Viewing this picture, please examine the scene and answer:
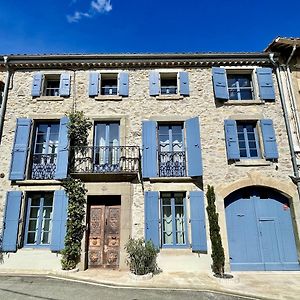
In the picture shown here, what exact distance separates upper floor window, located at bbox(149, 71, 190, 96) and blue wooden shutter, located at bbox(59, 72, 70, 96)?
3259 millimetres

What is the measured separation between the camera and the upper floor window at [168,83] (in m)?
9.84

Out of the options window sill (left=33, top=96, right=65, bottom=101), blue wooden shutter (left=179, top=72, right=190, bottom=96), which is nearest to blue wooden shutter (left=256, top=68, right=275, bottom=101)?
blue wooden shutter (left=179, top=72, right=190, bottom=96)

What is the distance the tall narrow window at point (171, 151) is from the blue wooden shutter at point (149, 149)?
0.34 metres

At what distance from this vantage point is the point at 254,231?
28.1ft

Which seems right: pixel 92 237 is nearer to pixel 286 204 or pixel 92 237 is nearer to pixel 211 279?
pixel 211 279

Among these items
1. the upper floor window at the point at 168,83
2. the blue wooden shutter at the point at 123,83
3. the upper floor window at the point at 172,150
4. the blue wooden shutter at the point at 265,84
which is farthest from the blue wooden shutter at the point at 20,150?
the blue wooden shutter at the point at 265,84

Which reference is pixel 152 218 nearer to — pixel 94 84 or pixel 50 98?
pixel 94 84

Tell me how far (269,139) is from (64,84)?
8.07m

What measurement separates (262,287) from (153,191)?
412cm

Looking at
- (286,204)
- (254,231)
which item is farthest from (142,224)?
(286,204)

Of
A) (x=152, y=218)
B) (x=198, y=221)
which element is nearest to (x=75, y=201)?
(x=152, y=218)

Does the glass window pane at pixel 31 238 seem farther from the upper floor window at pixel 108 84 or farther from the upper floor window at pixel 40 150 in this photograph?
the upper floor window at pixel 108 84

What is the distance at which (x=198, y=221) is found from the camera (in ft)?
27.1

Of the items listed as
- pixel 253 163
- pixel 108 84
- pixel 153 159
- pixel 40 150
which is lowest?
pixel 253 163
